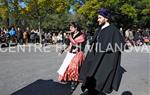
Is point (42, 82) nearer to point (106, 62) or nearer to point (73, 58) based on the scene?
point (73, 58)

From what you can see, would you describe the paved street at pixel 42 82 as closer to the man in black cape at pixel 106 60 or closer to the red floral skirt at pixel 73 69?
the red floral skirt at pixel 73 69

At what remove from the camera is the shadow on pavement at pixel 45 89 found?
29.0 feet

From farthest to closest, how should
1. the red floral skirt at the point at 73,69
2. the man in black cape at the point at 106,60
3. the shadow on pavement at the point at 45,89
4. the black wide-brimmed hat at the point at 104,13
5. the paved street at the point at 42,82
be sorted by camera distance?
the red floral skirt at the point at 73,69 → the paved street at the point at 42,82 → the shadow on pavement at the point at 45,89 → the black wide-brimmed hat at the point at 104,13 → the man in black cape at the point at 106,60

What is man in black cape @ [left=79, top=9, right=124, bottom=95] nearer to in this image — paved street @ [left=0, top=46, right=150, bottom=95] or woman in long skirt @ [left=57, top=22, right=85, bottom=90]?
paved street @ [left=0, top=46, right=150, bottom=95]

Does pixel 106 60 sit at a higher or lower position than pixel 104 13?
lower

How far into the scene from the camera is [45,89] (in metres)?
9.35

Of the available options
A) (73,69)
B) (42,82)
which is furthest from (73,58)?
(42,82)

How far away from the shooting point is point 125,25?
55.5 metres

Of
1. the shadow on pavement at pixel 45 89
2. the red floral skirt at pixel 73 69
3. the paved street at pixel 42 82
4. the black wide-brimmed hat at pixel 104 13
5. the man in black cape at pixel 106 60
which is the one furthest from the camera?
the red floral skirt at pixel 73 69

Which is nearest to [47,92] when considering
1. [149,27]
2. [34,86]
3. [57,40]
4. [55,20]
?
[34,86]

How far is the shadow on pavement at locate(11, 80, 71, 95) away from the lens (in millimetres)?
8832

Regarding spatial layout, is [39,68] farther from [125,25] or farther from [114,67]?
[125,25]

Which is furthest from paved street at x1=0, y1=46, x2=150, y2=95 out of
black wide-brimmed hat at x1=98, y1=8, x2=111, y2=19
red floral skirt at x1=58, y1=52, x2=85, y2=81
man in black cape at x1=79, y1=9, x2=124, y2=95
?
black wide-brimmed hat at x1=98, y1=8, x2=111, y2=19

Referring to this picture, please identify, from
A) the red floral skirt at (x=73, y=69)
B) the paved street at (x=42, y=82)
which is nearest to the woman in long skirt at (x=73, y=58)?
the red floral skirt at (x=73, y=69)
